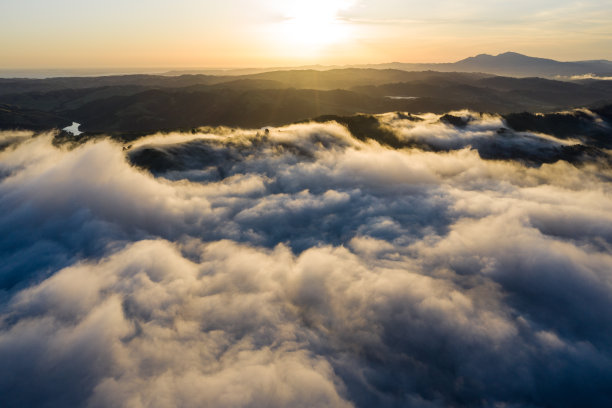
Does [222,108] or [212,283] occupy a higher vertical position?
[222,108]

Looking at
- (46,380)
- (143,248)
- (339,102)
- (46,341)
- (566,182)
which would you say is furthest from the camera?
(339,102)

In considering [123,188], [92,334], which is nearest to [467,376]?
[92,334]

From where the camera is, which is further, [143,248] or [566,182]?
[566,182]

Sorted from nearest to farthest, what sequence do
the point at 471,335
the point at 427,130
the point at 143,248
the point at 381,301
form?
1. the point at 471,335
2. the point at 381,301
3. the point at 143,248
4. the point at 427,130

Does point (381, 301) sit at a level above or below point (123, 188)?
below

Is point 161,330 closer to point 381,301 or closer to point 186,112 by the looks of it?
point 381,301

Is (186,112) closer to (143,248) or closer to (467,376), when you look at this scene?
(143,248)

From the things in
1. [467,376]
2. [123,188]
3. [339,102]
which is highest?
[339,102]

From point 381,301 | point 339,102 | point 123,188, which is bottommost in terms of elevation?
point 381,301

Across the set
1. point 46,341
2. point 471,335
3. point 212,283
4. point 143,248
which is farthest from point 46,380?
point 471,335
